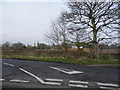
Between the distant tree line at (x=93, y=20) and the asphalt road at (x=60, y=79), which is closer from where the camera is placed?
the asphalt road at (x=60, y=79)

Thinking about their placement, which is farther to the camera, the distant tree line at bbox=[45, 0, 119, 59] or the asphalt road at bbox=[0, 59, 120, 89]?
the distant tree line at bbox=[45, 0, 119, 59]

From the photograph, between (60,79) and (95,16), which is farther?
(95,16)

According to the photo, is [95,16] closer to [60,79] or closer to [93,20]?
[93,20]

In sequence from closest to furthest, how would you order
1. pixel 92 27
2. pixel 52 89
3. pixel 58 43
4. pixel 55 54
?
pixel 52 89 < pixel 92 27 < pixel 55 54 < pixel 58 43

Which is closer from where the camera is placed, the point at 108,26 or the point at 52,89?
the point at 52,89

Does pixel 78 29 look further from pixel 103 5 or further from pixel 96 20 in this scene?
pixel 103 5

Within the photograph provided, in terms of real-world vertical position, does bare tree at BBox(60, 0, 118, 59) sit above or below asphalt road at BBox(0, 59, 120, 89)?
above

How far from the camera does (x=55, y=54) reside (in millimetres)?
21656

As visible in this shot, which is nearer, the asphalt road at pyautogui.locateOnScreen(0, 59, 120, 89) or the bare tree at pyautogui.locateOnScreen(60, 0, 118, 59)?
the asphalt road at pyautogui.locateOnScreen(0, 59, 120, 89)

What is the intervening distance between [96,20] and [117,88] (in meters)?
13.4

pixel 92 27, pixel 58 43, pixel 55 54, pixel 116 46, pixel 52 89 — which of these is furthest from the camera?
pixel 58 43

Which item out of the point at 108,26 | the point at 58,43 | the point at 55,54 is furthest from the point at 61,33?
the point at 108,26

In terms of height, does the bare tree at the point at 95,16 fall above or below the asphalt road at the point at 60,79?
above

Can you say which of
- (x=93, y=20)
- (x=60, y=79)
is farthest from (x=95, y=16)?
(x=60, y=79)
